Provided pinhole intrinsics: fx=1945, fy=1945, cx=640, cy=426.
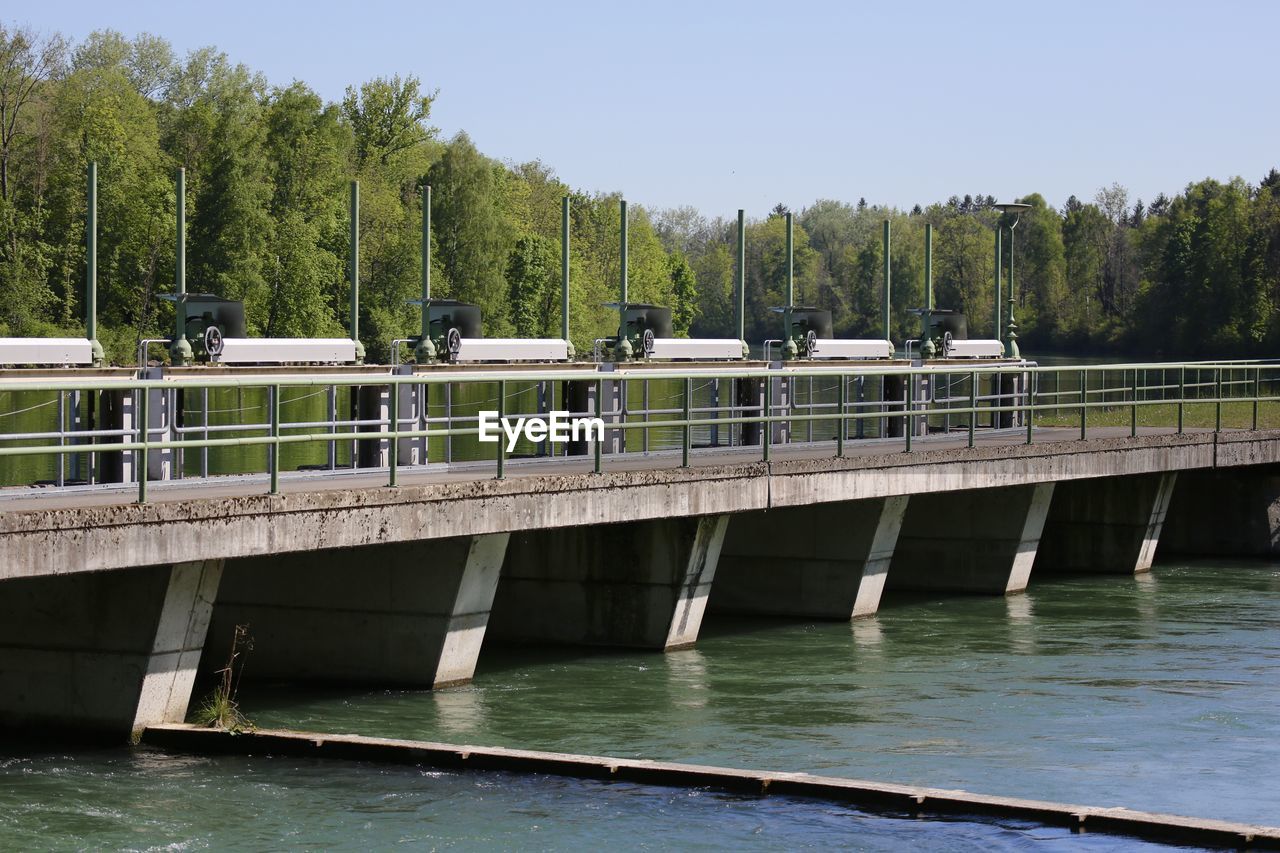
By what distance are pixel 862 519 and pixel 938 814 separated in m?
10.1

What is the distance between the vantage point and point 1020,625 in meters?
23.2

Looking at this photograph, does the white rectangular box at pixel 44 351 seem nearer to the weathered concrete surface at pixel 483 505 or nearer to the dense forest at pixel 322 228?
the weathered concrete surface at pixel 483 505

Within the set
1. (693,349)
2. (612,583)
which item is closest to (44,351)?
(612,583)

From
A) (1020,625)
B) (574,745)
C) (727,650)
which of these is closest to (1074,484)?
(1020,625)

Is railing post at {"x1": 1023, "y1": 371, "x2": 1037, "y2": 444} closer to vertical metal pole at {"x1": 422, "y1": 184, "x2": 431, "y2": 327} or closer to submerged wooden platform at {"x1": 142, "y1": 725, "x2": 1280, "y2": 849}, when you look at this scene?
vertical metal pole at {"x1": 422, "y1": 184, "x2": 431, "y2": 327}

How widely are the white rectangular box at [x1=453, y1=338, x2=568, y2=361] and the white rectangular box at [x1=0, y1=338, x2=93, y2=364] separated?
588 cm

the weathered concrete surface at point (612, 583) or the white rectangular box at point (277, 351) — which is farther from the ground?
the white rectangular box at point (277, 351)

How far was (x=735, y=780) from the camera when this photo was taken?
1315 cm

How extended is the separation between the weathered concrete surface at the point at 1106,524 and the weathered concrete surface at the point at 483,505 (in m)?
3.25

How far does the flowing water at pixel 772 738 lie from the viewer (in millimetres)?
12227

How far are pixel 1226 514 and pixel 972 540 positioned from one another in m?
7.20

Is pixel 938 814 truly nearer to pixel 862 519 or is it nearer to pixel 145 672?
pixel 145 672

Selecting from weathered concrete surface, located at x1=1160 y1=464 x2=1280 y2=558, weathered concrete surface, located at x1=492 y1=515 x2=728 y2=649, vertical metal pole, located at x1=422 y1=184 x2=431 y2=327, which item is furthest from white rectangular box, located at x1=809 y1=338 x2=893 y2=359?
weathered concrete surface, located at x1=492 y1=515 x2=728 y2=649

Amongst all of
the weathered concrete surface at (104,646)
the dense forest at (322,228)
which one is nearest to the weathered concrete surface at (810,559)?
the weathered concrete surface at (104,646)
